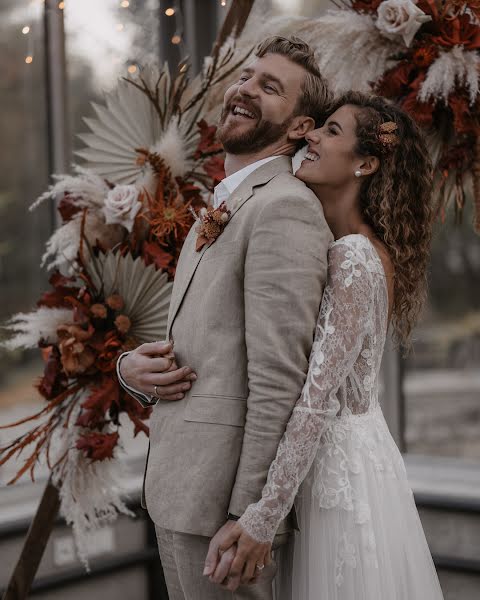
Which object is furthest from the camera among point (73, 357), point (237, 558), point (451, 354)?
point (451, 354)

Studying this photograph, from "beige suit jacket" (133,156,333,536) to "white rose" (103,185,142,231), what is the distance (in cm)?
56

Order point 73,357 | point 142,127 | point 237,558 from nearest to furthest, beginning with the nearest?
Result: 1. point 237,558
2. point 73,357
3. point 142,127

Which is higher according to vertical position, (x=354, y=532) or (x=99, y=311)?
(x=99, y=311)

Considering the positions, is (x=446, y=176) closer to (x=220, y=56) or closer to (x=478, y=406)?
(x=220, y=56)

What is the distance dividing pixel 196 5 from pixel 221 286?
2097 mm

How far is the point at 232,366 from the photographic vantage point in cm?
143

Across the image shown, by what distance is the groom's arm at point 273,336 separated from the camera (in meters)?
1.38

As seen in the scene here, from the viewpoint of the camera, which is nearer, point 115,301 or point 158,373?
point 158,373

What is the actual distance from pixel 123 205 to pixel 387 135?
2.41 ft

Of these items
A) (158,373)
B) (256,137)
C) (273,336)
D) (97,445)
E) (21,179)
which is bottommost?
(97,445)

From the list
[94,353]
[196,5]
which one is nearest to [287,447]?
[94,353]

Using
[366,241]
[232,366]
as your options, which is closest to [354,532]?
[232,366]

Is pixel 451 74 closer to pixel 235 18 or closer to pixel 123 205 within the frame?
pixel 235 18

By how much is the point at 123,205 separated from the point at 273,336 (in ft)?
2.60
